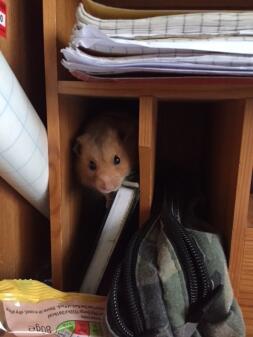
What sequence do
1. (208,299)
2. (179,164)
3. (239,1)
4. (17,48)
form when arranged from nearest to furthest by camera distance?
1. (208,299)
2. (17,48)
3. (239,1)
4. (179,164)

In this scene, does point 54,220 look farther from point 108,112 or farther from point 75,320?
point 108,112

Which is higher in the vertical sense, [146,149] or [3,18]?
[3,18]

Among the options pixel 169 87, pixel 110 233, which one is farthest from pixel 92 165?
Answer: pixel 169 87

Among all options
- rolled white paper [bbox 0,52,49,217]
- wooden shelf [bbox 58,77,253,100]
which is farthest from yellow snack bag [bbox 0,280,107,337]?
wooden shelf [bbox 58,77,253,100]

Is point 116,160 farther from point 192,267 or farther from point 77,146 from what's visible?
point 192,267

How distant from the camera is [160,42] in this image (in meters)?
0.49

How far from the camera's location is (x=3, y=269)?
664 mm

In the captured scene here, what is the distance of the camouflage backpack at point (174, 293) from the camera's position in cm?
49

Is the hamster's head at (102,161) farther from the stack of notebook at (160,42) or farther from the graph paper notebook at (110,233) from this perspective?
the stack of notebook at (160,42)

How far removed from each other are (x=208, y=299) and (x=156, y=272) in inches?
3.0

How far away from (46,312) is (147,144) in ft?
0.99

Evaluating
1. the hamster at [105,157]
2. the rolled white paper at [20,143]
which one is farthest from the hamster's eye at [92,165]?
the rolled white paper at [20,143]

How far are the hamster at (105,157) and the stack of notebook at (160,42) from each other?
21cm

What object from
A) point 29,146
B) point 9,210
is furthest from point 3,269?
point 29,146
